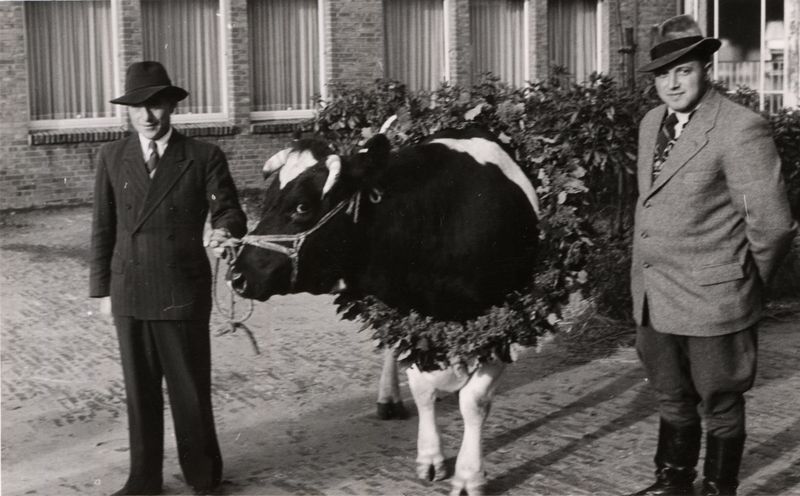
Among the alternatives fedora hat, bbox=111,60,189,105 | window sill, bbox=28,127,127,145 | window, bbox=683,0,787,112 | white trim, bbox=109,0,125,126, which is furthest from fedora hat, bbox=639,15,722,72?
window, bbox=683,0,787,112

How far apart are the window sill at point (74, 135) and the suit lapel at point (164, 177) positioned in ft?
33.1

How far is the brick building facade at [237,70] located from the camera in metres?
15.2

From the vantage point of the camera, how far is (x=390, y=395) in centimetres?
737

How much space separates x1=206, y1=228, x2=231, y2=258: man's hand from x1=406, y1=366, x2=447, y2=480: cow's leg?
1.19 meters

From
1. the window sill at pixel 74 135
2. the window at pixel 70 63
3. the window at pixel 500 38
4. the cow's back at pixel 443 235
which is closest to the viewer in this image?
the cow's back at pixel 443 235

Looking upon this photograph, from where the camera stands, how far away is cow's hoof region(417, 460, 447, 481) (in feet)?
20.1

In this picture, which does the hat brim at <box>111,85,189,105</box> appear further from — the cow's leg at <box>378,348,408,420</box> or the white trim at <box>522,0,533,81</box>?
the white trim at <box>522,0,533,81</box>

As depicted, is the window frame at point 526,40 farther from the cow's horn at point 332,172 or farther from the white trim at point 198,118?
the cow's horn at point 332,172

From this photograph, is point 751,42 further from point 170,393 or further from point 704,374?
point 170,393

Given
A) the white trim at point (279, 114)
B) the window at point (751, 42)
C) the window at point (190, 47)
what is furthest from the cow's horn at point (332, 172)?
the window at point (751, 42)

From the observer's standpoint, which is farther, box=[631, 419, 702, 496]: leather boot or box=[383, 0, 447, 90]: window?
box=[383, 0, 447, 90]: window

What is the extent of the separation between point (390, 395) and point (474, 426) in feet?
5.11

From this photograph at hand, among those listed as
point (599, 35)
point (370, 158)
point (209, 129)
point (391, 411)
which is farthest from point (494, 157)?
point (599, 35)

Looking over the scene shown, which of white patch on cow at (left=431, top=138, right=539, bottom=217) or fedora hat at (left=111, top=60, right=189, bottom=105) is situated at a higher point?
fedora hat at (left=111, top=60, right=189, bottom=105)
